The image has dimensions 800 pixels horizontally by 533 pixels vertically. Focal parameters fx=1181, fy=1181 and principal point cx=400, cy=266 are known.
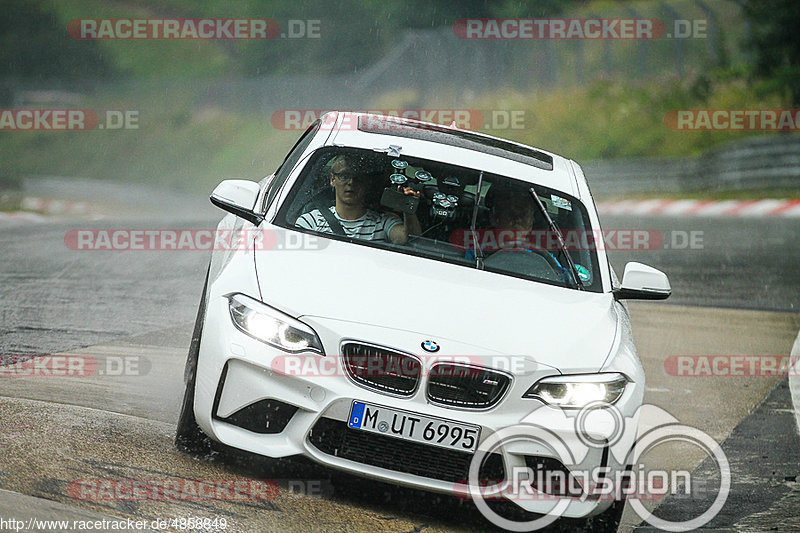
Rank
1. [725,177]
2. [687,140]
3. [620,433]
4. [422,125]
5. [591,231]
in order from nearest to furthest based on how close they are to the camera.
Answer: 1. [620,433]
2. [591,231]
3. [422,125]
4. [725,177]
5. [687,140]

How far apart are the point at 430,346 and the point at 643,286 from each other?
5.40 ft

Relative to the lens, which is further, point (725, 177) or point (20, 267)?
point (725, 177)

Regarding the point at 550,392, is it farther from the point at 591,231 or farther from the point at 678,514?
the point at 591,231

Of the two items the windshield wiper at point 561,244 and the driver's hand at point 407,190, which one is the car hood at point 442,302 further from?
the driver's hand at point 407,190

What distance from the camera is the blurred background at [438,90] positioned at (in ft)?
90.9

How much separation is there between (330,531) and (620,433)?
51.6 inches

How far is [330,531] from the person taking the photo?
4.73 m

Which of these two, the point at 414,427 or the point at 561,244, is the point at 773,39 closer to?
the point at 561,244

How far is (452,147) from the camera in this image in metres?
6.64

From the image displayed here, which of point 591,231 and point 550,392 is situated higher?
point 591,231

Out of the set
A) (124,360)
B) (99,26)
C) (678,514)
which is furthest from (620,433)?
(99,26)

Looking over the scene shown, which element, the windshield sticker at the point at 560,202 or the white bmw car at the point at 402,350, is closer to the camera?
the white bmw car at the point at 402,350

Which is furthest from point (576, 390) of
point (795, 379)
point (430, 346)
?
point (795, 379)

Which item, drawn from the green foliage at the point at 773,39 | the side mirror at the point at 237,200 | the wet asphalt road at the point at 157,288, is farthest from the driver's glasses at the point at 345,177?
the green foliage at the point at 773,39
